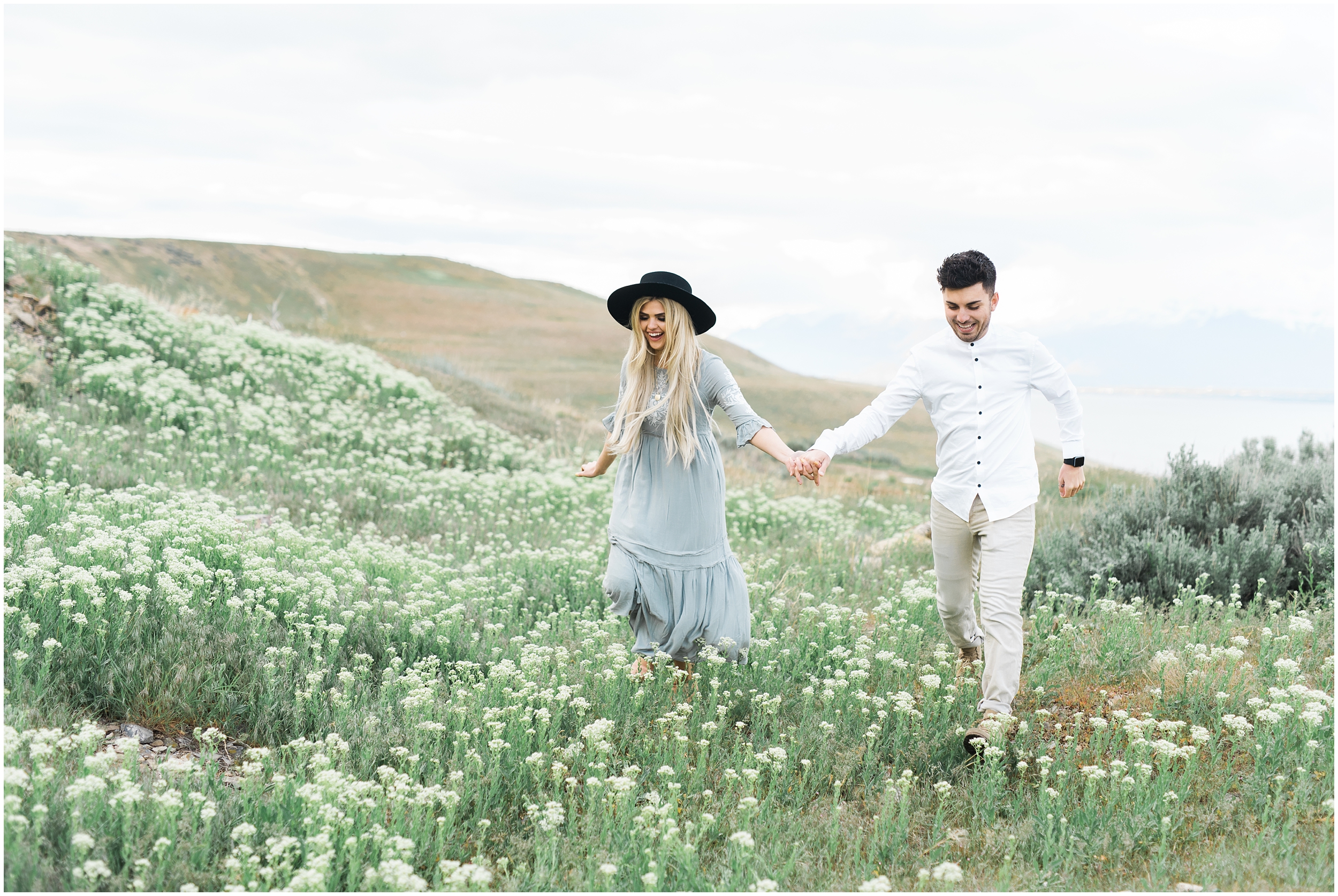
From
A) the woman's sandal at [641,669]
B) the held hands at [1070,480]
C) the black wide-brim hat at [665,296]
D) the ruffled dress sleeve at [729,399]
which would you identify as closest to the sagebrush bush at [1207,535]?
the held hands at [1070,480]

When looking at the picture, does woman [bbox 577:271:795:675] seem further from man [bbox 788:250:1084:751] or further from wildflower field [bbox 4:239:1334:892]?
man [bbox 788:250:1084:751]

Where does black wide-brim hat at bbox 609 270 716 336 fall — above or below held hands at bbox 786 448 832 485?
above

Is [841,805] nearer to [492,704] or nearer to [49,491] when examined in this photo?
[492,704]

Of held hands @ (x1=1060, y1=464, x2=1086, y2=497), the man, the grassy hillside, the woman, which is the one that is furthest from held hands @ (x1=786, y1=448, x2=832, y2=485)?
the grassy hillside

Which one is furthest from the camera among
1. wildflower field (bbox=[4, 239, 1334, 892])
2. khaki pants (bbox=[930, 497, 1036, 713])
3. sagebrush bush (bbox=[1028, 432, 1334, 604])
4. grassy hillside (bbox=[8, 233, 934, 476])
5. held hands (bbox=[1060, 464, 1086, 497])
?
grassy hillside (bbox=[8, 233, 934, 476])

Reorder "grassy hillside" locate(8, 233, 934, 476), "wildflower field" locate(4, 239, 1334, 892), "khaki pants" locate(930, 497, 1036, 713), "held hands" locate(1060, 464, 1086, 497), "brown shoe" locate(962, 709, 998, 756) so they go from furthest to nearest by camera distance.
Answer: "grassy hillside" locate(8, 233, 934, 476)
"held hands" locate(1060, 464, 1086, 497)
"khaki pants" locate(930, 497, 1036, 713)
"brown shoe" locate(962, 709, 998, 756)
"wildflower field" locate(4, 239, 1334, 892)

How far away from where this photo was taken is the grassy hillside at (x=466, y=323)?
2495cm

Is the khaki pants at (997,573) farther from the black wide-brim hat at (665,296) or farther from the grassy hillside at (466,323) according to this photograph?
the grassy hillside at (466,323)

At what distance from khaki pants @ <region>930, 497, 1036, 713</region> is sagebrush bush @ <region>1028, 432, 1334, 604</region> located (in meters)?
2.81

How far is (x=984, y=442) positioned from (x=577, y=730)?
2481 mm

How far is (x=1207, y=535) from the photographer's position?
26.7 ft

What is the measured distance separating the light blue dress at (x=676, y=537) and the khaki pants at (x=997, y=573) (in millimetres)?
1181

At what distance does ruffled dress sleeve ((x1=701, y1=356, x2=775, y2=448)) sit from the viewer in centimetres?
527

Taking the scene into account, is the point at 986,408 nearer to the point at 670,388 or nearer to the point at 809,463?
the point at 809,463
